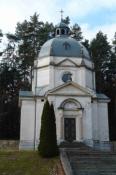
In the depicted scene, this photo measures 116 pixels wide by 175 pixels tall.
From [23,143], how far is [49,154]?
30.3 feet

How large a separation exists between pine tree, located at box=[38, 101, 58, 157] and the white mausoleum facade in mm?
6097

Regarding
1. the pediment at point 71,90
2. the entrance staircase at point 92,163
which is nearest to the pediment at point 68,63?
the pediment at point 71,90

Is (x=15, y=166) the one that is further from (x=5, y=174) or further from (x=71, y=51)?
(x=71, y=51)

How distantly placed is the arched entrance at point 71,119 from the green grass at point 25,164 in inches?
320

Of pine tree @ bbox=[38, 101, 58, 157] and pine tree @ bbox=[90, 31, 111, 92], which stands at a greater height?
pine tree @ bbox=[90, 31, 111, 92]

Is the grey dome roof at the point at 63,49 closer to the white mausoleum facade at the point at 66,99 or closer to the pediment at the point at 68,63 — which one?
the white mausoleum facade at the point at 66,99

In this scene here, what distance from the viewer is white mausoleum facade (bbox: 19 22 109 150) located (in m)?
31.9

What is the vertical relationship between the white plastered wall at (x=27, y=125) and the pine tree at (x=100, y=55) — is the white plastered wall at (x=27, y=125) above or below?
below

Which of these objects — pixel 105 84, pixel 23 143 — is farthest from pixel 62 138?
pixel 105 84

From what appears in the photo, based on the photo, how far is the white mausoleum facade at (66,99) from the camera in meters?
31.9

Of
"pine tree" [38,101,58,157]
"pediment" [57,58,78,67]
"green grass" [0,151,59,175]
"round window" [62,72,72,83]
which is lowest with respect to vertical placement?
"green grass" [0,151,59,175]

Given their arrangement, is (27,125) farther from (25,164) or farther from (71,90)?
(25,164)

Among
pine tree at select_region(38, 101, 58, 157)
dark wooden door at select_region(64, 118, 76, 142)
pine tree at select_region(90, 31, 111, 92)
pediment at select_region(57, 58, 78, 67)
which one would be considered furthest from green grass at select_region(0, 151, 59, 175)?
pine tree at select_region(90, 31, 111, 92)

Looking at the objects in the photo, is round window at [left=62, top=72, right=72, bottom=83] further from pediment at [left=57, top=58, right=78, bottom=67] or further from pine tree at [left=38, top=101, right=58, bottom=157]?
pine tree at [left=38, top=101, right=58, bottom=157]
